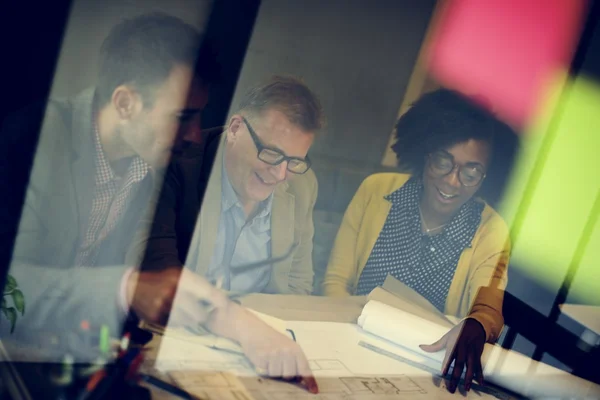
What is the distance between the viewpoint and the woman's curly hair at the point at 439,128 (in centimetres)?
156

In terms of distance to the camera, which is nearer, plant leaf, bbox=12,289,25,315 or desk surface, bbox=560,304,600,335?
plant leaf, bbox=12,289,25,315

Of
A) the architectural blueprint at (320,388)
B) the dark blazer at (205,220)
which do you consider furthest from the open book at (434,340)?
the dark blazer at (205,220)

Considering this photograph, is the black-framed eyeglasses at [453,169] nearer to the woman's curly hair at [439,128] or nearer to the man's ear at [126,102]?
the woman's curly hair at [439,128]

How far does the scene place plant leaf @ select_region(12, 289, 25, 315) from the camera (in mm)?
1141

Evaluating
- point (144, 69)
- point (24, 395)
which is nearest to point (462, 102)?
point (144, 69)

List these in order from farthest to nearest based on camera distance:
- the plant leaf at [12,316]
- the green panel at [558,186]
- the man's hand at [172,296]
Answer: the green panel at [558,186] < the man's hand at [172,296] < the plant leaf at [12,316]

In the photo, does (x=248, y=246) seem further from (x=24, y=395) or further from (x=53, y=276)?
(x=24, y=395)


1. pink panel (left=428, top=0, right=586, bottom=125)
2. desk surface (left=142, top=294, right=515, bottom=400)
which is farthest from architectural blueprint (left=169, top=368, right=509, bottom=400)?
pink panel (left=428, top=0, right=586, bottom=125)

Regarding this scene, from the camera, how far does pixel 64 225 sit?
1.25m

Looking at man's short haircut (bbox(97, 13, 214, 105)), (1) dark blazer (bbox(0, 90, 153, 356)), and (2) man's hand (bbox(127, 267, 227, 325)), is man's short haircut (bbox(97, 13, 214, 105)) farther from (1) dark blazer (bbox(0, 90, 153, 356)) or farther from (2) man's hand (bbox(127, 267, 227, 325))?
(2) man's hand (bbox(127, 267, 227, 325))

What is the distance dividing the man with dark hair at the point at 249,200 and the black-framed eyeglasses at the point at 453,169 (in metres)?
0.40

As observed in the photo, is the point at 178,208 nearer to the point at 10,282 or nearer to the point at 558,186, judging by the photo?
the point at 10,282

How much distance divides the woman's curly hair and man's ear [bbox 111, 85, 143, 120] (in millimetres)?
728

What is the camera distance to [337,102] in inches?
57.1
